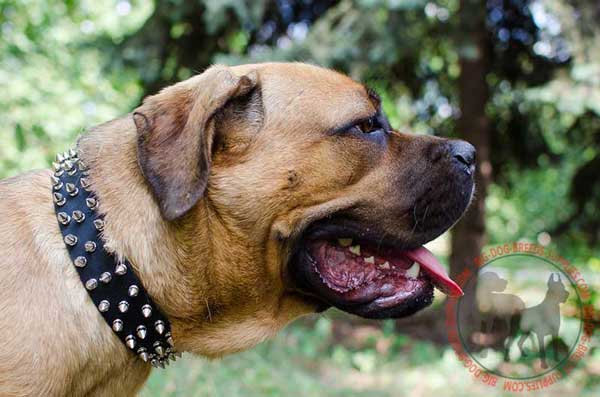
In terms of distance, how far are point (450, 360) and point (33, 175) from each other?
19.8ft

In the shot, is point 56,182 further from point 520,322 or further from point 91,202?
point 520,322

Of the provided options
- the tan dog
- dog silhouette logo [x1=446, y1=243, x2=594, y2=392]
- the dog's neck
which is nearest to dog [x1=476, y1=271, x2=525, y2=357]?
dog silhouette logo [x1=446, y1=243, x2=594, y2=392]

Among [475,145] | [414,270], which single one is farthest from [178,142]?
[475,145]

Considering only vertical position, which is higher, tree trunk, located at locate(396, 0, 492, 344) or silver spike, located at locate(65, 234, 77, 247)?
silver spike, located at locate(65, 234, 77, 247)

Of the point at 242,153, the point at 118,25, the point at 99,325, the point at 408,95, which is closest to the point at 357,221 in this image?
the point at 242,153

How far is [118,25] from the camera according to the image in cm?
1343

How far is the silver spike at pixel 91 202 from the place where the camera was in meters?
2.57

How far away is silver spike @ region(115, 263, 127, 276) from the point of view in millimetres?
2465

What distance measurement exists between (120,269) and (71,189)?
15.5 inches

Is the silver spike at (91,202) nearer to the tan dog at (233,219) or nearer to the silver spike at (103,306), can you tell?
the tan dog at (233,219)

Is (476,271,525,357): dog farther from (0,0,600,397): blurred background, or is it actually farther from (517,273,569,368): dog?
(0,0,600,397): blurred background

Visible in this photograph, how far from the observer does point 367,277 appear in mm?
3002

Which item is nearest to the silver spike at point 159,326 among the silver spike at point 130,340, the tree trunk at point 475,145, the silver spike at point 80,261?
the silver spike at point 130,340

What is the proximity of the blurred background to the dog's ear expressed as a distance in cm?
271
